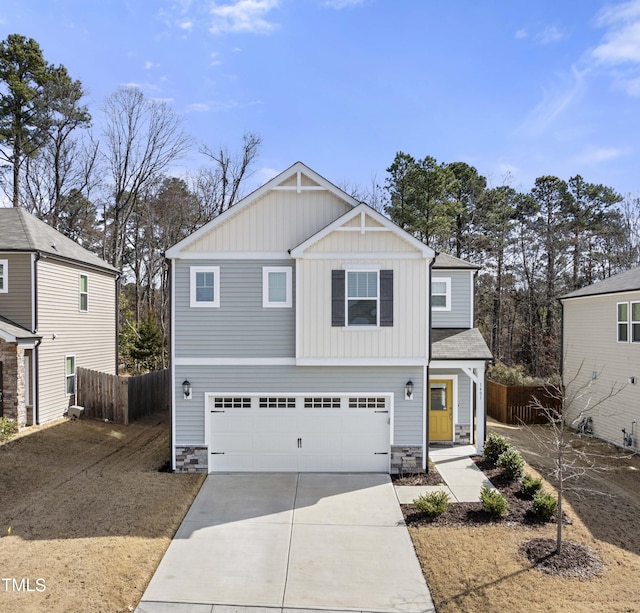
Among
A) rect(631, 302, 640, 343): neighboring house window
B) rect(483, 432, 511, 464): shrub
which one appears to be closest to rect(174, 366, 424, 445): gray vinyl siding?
rect(483, 432, 511, 464): shrub

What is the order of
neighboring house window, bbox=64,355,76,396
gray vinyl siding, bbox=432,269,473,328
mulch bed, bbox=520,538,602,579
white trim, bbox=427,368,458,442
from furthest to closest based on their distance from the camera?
neighboring house window, bbox=64,355,76,396, gray vinyl siding, bbox=432,269,473,328, white trim, bbox=427,368,458,442, mulch bed, bbox=520,538,602,579

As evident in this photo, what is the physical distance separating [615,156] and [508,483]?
20425 mm

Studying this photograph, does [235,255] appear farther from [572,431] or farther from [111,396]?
[572,431]

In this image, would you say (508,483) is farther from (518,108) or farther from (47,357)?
(47,357)

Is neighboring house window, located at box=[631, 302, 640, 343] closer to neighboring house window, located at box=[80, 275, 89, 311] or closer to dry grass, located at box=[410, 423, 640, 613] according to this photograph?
dry grass, located at box=[410, 423, 640, 613]

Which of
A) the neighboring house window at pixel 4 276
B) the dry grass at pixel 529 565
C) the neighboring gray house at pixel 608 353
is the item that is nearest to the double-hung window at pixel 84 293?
the neighboring house window at pixel 4 276

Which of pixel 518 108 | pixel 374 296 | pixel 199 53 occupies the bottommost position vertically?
pixel 374 296

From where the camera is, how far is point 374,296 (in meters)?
10.8

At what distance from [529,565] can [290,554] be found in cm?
364

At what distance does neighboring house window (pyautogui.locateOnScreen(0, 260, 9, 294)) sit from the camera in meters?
14.2

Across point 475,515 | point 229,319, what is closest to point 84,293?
point 229,319

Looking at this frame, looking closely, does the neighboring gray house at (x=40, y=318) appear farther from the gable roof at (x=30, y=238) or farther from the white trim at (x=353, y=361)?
the white trim at (x=353, y=361)

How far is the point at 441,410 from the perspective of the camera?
13.7 m

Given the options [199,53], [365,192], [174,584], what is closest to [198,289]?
[174,584]
